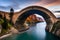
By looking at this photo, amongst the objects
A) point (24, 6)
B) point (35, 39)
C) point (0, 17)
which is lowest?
point (35, 39)

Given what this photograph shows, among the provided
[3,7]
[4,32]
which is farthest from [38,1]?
[4,32]

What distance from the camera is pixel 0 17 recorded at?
14.3 meters

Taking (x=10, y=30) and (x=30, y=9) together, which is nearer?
(x=10, y=30)

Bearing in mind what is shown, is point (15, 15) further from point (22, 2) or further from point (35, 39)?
point (35, 39)

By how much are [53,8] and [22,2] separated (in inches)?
108

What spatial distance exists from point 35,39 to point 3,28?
3.03m

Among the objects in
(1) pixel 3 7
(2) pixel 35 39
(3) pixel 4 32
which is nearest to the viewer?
(2) pixel 35 39

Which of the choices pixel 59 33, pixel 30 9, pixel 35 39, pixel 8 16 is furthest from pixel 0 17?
pixel 59 33

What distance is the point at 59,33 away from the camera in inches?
482

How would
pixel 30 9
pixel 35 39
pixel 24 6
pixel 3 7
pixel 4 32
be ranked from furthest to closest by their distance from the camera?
pixel 30 9, pixel 24 6, pixel 3 7, pixel 4 32, pixel 35 39

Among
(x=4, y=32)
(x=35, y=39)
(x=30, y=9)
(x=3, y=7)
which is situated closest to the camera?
(x=35, y=39)

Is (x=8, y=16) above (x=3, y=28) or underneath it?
above

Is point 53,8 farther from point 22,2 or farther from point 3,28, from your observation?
point 3,28

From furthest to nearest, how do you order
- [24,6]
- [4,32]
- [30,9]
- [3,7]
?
[30,9]
[24,6]
[3,7]
[4,32]
